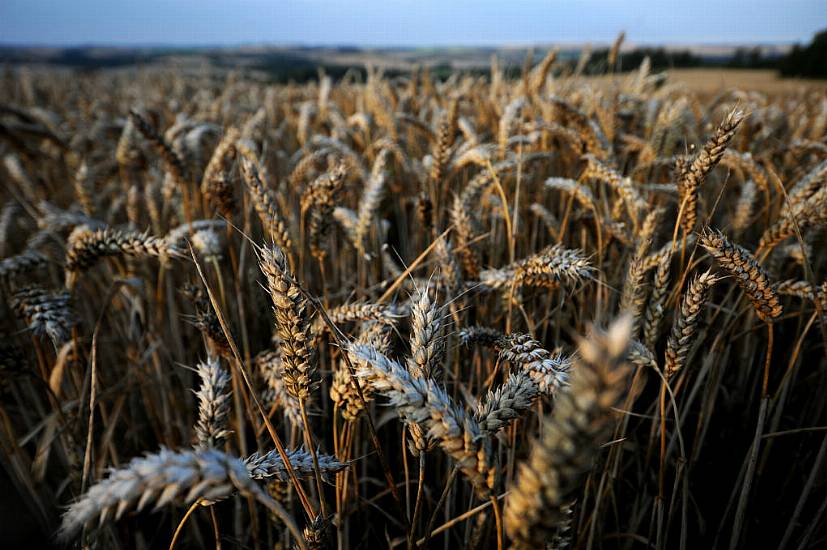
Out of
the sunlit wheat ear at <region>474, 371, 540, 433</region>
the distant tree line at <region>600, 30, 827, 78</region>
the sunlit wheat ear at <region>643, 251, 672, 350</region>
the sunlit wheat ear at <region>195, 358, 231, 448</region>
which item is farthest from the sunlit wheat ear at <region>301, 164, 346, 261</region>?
the distant tree line at <region>600, 30, 827, 78</region>

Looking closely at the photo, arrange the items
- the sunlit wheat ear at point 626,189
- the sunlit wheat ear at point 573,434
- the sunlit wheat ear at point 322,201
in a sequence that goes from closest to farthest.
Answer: the sunlit wheat ear at point 573,434 → the sunlit wheat ear at point 322,201 → the sunlit wheat ear at point 626,189

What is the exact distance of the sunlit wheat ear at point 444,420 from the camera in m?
0.62

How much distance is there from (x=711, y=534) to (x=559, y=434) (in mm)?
1860

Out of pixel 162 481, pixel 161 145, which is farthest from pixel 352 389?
pixel 161 145

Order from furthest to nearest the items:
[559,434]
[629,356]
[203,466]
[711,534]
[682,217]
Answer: [711,534] → [682,217] → [629,356] → [203,466] → [559,434]

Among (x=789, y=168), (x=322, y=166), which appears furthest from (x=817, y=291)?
(x=322, y=166)

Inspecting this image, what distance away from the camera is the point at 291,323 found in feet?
2.60

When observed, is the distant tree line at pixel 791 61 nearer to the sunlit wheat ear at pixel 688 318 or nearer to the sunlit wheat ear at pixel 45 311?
the sunlit wheat ear at pixel 688 318

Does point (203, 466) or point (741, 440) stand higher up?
point (203, 466)

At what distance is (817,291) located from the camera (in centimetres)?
126

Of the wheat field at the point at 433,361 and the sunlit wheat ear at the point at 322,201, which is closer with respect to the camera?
the wheat field at the point at 433,361

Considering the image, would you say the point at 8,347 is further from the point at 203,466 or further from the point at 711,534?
the point at 711,534

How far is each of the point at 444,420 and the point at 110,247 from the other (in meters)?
1.06

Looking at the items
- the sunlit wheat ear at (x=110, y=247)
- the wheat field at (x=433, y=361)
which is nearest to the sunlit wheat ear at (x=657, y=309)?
the wheat field at (x=433, y=361)
